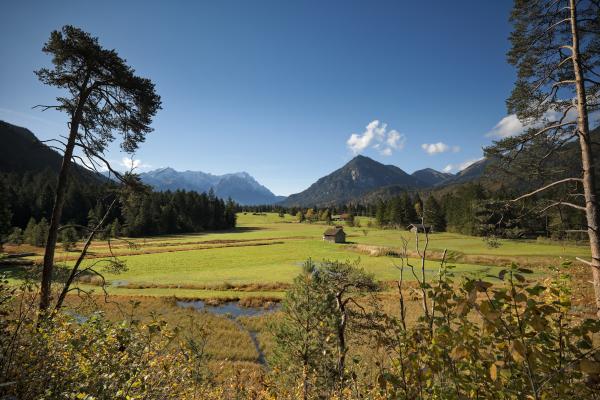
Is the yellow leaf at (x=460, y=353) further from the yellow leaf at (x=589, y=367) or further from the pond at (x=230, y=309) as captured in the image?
the pond at (x=230, y=309)

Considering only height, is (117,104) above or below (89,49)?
below

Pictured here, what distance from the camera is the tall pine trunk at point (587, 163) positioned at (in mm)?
6777

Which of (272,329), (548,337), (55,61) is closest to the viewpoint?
(548,337)

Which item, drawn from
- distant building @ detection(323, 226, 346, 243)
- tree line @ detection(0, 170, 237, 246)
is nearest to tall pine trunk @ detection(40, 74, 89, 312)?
tree line @ detection(0, 170, 237, 246)

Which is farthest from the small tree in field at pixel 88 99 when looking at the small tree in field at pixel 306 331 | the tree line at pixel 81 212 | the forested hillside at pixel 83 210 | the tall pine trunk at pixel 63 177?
the tree line at pixel 81 212

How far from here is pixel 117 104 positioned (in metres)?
9.25

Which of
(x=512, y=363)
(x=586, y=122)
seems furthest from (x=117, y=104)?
Result: (x=586, y=122)

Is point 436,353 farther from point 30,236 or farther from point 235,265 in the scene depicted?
point 30,236

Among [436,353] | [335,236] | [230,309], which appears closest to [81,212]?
[335,236]

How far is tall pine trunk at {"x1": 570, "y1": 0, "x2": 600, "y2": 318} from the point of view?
22.2ft

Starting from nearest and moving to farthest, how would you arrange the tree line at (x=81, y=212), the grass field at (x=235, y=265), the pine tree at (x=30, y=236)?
the grass field at (x=235, y=265) → the tree line at (x=81, y=212) → the pine tree at (x=30, y=236)

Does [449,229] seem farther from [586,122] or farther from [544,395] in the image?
[544,395]

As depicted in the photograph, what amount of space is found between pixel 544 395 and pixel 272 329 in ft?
41.2

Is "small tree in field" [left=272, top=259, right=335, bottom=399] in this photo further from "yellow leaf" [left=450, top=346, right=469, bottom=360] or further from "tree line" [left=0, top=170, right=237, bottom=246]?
"tree line" [left=0, top=170, right=237, bottom=246]
